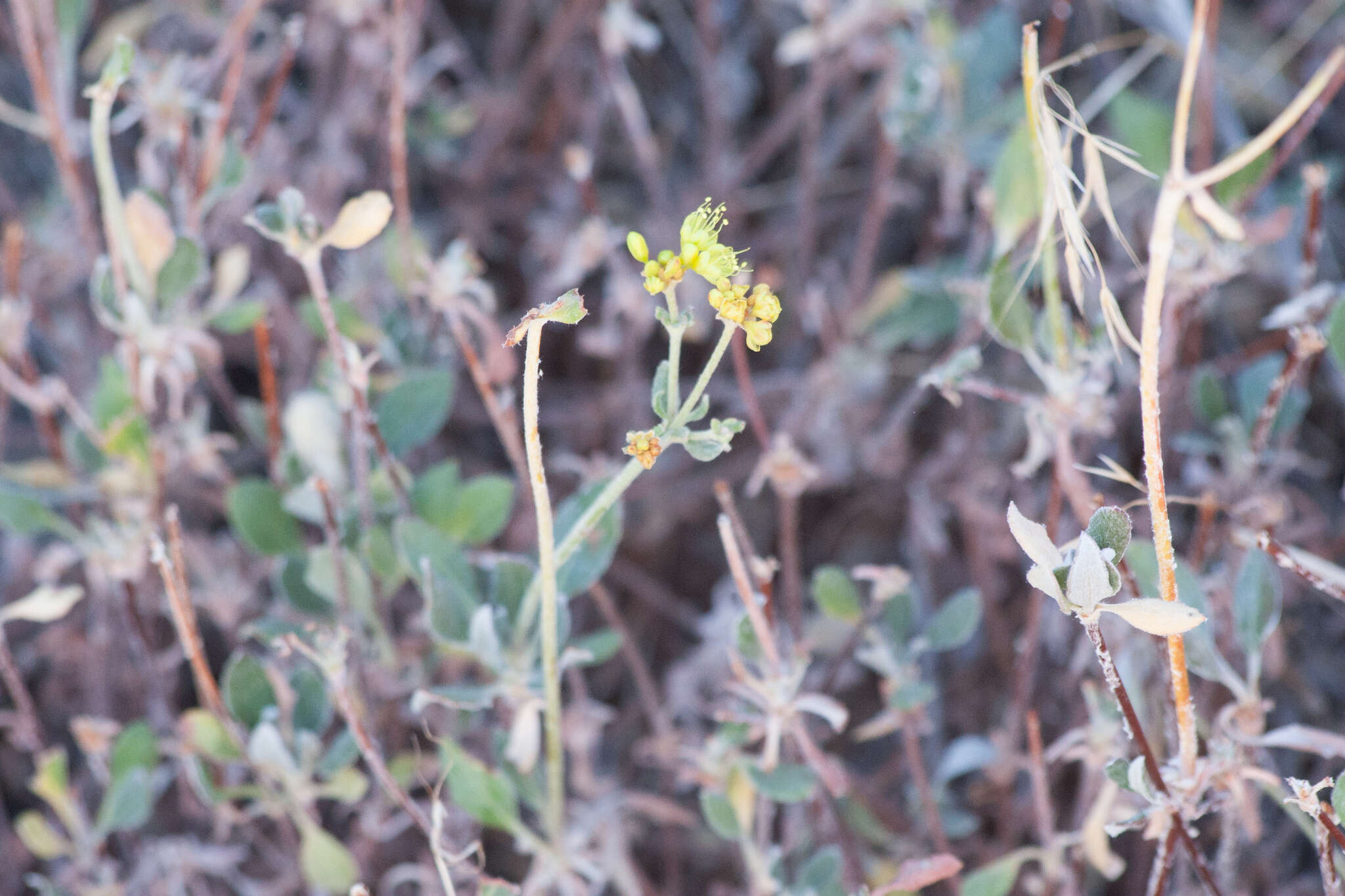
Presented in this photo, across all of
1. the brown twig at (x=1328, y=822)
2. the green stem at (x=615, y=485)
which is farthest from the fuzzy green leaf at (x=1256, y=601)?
the green stem at (x=615, y=485)

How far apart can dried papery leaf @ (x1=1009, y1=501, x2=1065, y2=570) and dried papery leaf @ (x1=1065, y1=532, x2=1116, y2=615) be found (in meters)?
0.01

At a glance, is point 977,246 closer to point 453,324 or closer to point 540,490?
point 453,324

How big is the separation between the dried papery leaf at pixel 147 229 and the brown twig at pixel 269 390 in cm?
9

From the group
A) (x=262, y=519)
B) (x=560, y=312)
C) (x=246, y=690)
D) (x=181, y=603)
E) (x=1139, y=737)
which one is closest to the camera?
(x=560, y=312)

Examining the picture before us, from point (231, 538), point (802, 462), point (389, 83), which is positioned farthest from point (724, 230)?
point (231, 538)

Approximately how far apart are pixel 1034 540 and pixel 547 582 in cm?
29

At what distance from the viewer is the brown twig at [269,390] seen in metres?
0.95

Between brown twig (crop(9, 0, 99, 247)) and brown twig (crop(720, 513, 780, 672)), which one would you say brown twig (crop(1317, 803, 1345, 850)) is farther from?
brown twig (crop(9, 0, 99, 247))

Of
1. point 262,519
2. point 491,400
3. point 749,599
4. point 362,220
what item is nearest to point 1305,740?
point 749,599

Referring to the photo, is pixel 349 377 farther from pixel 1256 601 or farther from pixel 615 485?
pixel 1256 601

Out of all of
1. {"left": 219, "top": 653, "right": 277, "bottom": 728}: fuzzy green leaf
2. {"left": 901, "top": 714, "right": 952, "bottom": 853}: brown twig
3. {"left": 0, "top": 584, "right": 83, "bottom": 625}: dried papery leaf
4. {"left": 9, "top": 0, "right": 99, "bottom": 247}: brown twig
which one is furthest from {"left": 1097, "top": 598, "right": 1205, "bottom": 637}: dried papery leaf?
{"left": 9, "top": 0, "right": 99, "bottom": 247}: brown twig

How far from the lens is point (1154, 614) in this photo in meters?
0.59

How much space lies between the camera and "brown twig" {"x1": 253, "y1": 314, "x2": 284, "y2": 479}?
37.5 inches

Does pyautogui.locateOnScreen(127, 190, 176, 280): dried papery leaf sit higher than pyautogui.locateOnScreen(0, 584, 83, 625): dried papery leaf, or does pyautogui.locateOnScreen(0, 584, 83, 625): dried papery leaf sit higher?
pyautogui.locateOnScreen(127, 190, 176, 280): dried papery leaf
